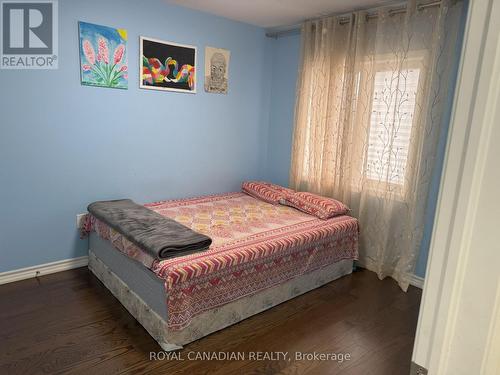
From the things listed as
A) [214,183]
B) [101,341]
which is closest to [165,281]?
[101,341]

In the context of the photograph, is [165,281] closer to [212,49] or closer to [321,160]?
[321,160]

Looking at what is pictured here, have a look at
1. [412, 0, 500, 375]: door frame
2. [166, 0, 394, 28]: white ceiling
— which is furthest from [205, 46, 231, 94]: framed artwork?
[412, 0, 500, 375]: door frame

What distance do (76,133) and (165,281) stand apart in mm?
1602

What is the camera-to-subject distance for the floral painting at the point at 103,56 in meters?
2.82

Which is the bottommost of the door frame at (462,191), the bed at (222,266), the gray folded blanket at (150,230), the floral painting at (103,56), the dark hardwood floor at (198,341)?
the dark hardwood floor at (198,341)

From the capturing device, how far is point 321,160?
143 inches

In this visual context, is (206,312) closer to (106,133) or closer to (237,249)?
(237,249)

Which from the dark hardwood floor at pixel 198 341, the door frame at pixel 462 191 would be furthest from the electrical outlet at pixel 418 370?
the dark hardwood floor at pixel 198 341

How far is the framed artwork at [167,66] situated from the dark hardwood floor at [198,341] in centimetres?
184

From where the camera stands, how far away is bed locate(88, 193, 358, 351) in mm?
2123

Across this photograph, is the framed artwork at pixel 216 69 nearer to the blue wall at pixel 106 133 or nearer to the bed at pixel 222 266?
the blue wall at pixel 106 133

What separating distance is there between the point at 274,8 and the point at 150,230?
2.27 metres

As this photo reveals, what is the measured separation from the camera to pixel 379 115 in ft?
10.3
